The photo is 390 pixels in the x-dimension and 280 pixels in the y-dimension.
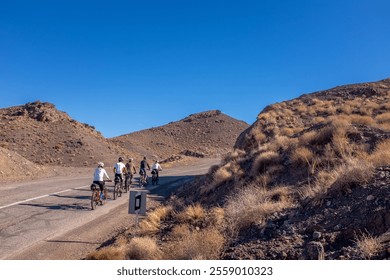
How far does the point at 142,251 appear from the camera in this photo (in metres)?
7.63

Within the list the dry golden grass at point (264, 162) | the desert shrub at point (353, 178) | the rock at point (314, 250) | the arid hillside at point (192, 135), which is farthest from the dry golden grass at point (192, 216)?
the arid hillside at point (192, 135)

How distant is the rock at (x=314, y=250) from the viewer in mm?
5705

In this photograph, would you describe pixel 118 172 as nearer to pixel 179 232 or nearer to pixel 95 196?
pixel 95 196

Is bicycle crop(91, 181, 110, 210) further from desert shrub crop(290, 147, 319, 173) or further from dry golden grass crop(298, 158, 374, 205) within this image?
dry golden grass crop(298, 158, 374, 205)

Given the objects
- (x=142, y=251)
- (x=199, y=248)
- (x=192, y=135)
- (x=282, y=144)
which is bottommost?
(x=142, y=251)

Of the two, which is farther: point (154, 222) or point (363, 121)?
point (363, 121)

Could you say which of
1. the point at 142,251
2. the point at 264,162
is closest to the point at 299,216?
the point at 142,251

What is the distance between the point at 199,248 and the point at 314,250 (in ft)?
6.41


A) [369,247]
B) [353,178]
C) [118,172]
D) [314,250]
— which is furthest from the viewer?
[118,172]

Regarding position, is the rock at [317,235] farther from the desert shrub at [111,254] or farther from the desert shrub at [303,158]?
the desert shrub at [303,158]

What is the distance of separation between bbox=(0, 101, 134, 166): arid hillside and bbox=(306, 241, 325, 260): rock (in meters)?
44.7

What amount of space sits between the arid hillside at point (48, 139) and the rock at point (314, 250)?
147ft
